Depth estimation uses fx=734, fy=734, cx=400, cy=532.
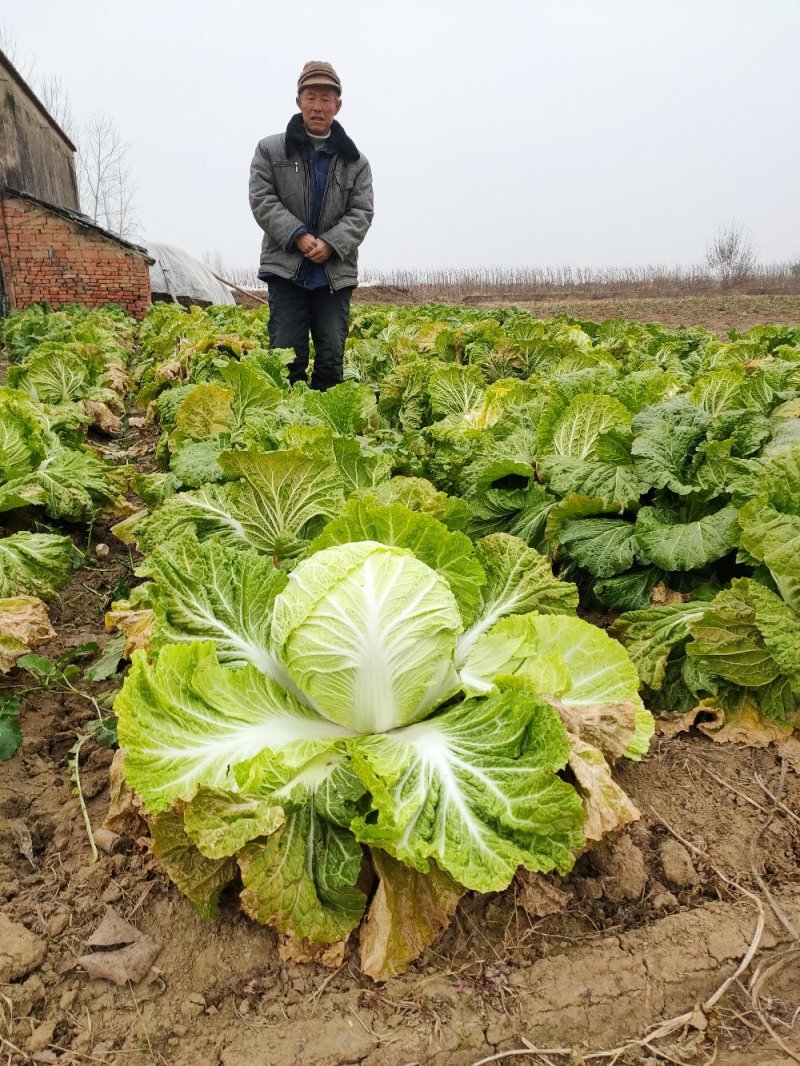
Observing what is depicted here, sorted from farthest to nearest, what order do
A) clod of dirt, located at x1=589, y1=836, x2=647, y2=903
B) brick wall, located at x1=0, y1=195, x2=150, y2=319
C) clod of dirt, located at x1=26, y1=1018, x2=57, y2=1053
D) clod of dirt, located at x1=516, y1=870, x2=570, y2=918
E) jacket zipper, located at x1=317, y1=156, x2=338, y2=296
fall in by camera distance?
brick wall, located at x1=0, y1=195, x2=150, y2=319 → jacket zipper, located at x1=317, y1=156, x2=338, y2=296 → clod of dirt, located at x1=589, y1=836, x2=647, y2=903 → clod of dirt, located at x1=516, y1=870, x2=570, y2=918 → clod of dirt, located at x1=26, y1=1018, x2=57, y2=1053

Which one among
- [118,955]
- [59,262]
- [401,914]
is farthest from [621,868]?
[59,262]

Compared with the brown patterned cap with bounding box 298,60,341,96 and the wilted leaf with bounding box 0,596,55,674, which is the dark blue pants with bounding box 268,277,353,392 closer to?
the brown patterned cap with bounding box 298,60,341,96

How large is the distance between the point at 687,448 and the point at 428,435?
261 cm

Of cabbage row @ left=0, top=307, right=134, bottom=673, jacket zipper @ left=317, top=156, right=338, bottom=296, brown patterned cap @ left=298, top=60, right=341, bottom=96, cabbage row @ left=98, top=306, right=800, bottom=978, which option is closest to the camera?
cabbage row @ left=98, top=306, right=800, bottom=978

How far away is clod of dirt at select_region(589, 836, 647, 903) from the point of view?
85.7 inches

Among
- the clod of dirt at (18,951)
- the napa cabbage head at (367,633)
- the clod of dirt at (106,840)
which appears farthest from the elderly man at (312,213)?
the clod of dirt at (18,951)

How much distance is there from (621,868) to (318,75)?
6.65 metres

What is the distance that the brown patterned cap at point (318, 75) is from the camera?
6.38 m

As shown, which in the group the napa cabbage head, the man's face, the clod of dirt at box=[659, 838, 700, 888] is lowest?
the clod of dirt at box=[659, 838, 700, 888]

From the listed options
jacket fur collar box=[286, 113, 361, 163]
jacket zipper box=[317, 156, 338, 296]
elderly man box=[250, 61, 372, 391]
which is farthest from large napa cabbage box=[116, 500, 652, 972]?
jacket fur collar box=[286, 113, 361, 163]

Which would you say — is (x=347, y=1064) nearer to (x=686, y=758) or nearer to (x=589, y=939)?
(x=589, y=939)

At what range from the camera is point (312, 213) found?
22.8 ft

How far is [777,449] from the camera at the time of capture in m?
3.23

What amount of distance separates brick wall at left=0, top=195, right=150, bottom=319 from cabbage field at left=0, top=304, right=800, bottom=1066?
16837mm
